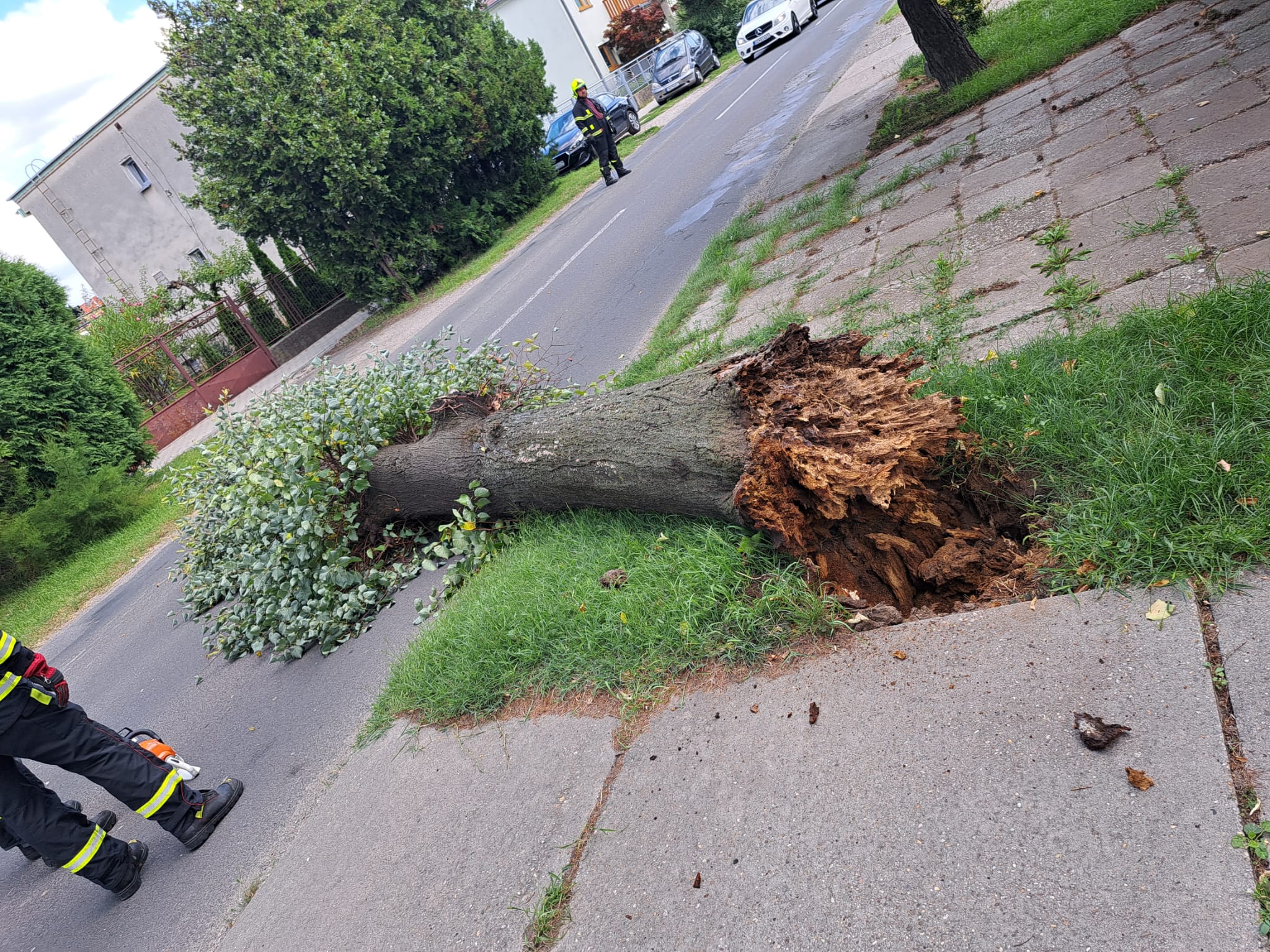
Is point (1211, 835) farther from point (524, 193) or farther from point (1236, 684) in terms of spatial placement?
point (524, 193)

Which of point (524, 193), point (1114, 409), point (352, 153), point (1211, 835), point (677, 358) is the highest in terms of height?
point (352, 153)

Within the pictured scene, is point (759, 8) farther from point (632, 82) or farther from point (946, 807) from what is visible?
point (946, 807)

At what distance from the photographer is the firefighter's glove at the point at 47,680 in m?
3.66

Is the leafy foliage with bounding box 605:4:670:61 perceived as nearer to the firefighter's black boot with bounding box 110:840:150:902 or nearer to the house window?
the house window

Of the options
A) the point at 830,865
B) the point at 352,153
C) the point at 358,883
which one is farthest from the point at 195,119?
the point at 830,865

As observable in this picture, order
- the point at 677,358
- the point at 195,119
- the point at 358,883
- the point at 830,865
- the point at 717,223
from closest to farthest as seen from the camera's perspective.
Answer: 1. the point at 830,865
2. the point at 358,883
3. the point at 677,358
4. the point at 717,223
5. the point at 195,119

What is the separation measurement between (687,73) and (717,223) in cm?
2061

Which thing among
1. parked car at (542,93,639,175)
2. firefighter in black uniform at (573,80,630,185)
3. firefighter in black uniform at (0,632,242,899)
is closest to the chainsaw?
firefighter in black uniform at (0,632,242,899)

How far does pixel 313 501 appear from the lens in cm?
514

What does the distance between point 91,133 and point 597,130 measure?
22248mm

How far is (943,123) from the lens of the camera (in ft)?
27.5

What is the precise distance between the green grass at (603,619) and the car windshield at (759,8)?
2585 centimetres

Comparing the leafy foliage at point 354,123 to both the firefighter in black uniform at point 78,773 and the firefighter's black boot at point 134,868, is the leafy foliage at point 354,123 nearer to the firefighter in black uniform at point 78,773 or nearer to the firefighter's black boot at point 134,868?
the firefighter in black uniform at point 78,773

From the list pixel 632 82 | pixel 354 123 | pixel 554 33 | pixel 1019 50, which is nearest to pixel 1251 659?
pixel 1019 50
